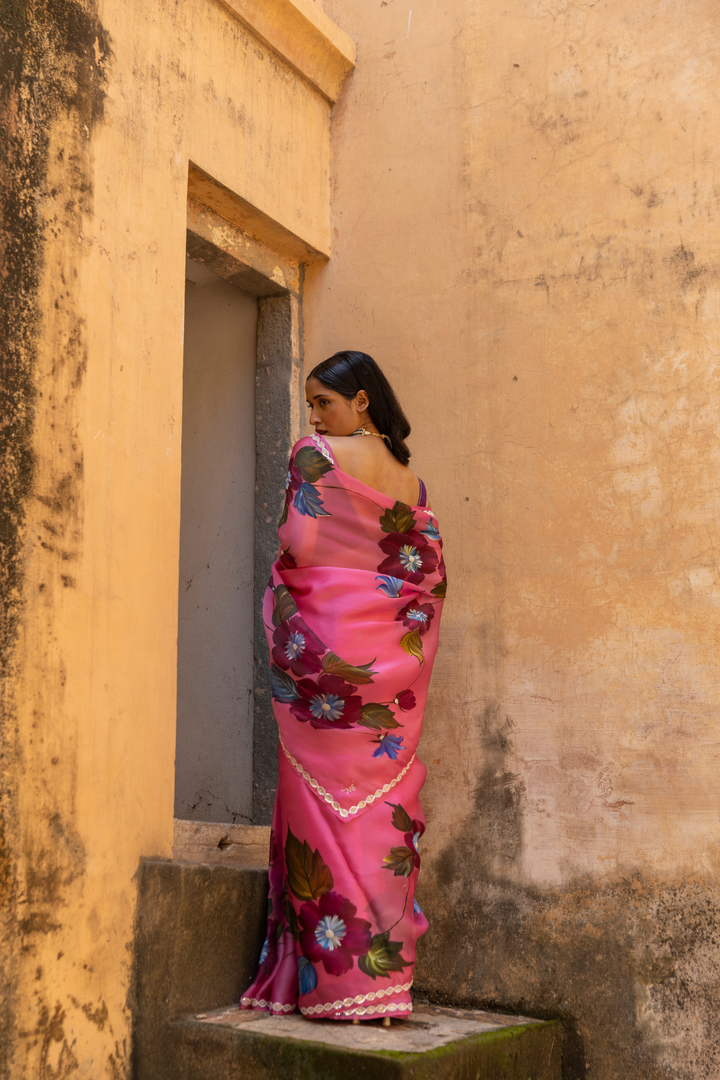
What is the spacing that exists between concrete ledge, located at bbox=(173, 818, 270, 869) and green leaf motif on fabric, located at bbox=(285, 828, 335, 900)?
0.38 meters

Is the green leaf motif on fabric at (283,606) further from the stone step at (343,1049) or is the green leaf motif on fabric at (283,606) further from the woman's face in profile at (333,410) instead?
the stone step at (343,1049)

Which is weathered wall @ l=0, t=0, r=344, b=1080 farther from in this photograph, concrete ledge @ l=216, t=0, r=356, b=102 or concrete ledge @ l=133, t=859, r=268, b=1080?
concrete ledge @ l=216, t=0, r=356, b=102

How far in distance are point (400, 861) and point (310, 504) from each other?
1101mm

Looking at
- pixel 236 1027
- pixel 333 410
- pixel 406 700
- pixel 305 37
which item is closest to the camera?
pixel 236 1027

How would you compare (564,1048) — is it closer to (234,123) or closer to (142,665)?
(142,665)

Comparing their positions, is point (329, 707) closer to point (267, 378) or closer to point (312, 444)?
point (312, 444)

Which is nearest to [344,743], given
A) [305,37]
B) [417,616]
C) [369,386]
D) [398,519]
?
[417,616]

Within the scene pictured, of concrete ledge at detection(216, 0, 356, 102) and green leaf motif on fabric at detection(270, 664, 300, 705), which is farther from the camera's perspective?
concrete ledge at detection(216, 0, 356, 102)

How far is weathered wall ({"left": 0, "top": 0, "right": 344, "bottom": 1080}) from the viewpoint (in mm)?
2402

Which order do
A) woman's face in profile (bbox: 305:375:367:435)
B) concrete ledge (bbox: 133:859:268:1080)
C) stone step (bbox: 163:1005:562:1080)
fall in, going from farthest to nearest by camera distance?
woman's face in profile (bbox: 305:375:367:435)
concrete ledge (bbox: 133:859:268:1080)
stone step (bbox: 163:1005:562:1080)

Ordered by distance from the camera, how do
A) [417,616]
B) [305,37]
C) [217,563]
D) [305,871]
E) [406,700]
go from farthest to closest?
[217,563] → [305,37] → [417,616] → [406,700] → [305,871]

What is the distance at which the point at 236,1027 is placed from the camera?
258 centimetres

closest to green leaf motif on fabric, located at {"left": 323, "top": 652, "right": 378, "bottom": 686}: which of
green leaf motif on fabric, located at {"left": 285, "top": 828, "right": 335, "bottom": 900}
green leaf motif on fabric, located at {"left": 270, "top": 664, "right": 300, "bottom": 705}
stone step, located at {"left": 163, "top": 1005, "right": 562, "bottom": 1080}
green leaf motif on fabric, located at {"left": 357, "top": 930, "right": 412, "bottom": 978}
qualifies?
green leaf motif on fabric, located at {"left": 270, "top": 664, "right": 300, "bottom": 705}

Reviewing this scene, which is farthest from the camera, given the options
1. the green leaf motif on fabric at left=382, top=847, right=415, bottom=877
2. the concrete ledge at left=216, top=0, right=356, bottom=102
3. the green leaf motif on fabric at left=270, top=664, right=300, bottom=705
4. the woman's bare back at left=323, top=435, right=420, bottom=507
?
the concrete ledge at left=216, top=0, right=356, bottom=102
